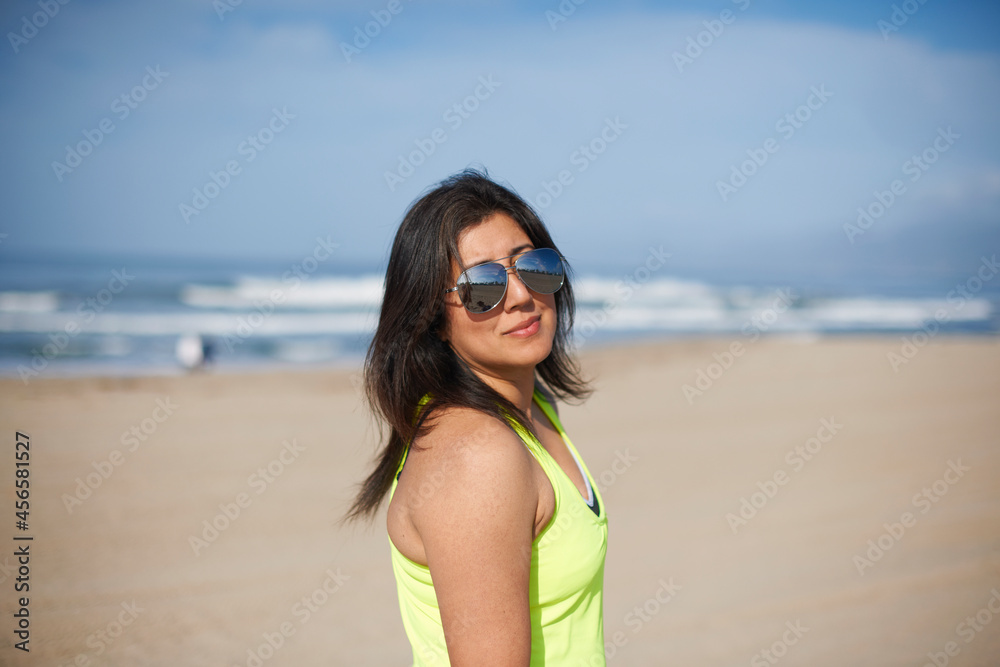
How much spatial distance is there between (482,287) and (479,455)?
1.86 ft

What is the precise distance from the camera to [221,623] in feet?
14.3

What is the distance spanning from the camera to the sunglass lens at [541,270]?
6.14ft

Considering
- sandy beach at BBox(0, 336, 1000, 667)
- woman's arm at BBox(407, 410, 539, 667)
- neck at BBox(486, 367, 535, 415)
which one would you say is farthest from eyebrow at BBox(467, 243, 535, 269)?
sandy beach at BBox(0, 336, 1000, 667)

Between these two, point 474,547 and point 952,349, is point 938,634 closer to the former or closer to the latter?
point 474,547

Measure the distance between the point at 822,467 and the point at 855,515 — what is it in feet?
4.07

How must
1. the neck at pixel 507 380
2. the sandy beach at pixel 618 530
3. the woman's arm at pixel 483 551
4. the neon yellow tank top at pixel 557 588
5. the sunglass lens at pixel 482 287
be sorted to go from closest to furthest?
1. the woman's arm at pixel 483 551
2. the neon yellow tank top at pixel 557 588
3. the sunglass lens at pixel 482 287
4. the neck at pixel 507 380
5. the sandy beach at pixel 618 530

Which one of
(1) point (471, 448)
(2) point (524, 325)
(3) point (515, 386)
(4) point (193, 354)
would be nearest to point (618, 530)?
(3) point (515, 386)

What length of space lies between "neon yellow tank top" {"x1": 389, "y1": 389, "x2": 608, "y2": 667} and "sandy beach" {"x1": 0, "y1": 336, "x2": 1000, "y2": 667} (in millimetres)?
2697

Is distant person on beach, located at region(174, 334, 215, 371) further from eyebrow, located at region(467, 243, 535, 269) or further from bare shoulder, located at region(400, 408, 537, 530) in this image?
bare shoulder, located at region(400, 408, 537, 530)

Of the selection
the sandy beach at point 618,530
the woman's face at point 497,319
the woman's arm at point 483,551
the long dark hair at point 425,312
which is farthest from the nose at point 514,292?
the sandy beach at point 618,530

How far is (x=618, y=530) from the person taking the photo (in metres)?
5.91

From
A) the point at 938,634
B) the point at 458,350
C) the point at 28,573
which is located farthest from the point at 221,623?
the point at 938,634

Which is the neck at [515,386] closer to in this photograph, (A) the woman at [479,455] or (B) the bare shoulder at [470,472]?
(A) the woman at [479,455]

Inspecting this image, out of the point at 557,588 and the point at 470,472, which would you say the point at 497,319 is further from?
the point at 557,588
